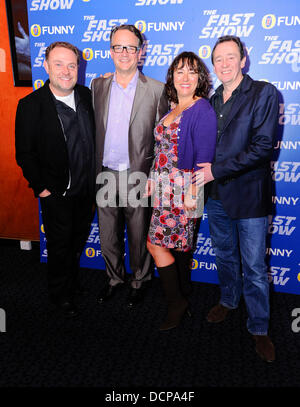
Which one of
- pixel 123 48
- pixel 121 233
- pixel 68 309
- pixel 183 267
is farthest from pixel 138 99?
pixel 68 309

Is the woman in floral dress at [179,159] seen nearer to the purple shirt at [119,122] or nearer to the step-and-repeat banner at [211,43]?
the purple shirt at [119,122]

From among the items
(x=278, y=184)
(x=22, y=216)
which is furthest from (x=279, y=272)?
(x=22, y=216)

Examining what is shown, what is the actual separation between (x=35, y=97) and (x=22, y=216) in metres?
1.92

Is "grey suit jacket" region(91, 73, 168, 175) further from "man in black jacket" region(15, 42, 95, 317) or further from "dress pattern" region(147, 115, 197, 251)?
"dress pattern" region(147, 115, 197, 251)

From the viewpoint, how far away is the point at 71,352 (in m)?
2.25

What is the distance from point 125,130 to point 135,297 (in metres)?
1.31

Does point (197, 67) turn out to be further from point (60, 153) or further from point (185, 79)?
point (60, 153)

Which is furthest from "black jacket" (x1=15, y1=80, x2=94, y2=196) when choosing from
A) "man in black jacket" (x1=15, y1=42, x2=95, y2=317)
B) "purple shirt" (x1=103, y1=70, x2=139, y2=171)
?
"purple shirt" (x1=103, y1=70, x2=139, y2=171)

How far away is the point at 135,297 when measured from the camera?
2.82 m

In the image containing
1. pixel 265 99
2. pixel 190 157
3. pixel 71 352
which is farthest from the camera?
pixel 71 352

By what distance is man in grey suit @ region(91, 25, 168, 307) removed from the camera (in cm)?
241

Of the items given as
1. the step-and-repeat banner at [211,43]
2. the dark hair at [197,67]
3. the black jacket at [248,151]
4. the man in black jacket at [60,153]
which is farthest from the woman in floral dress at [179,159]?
the step-and-repeat banner at [211,43]

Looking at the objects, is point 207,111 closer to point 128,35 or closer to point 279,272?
point 128,35

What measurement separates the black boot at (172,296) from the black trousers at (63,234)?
0.73 m
